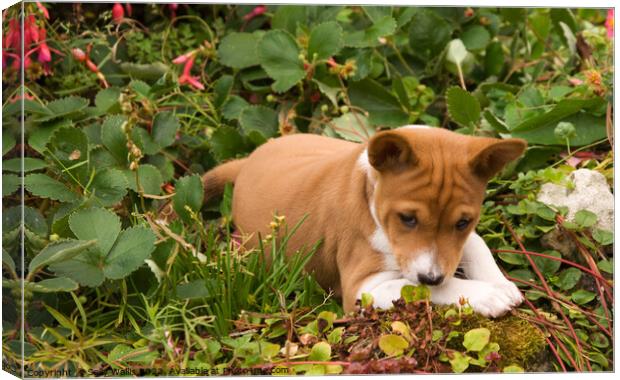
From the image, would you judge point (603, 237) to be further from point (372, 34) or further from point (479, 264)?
point (372, 34)

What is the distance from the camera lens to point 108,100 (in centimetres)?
673

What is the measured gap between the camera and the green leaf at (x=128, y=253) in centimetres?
479

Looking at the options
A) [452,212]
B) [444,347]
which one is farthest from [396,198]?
[444,347]

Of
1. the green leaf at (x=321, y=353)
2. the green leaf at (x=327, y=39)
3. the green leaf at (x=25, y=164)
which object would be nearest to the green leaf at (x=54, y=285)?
the green leaf at (x=25, y=164)

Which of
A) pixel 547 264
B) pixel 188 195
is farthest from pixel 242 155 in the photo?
pixel 547 264

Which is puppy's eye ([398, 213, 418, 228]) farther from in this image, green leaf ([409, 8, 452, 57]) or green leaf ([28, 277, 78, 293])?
green leaf ([409, 8, 452, 57])

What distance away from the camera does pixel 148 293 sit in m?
5.02

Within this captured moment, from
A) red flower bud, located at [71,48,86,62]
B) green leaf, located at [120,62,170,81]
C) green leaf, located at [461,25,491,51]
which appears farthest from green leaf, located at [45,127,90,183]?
green leaf, located at [461,25,491,51]

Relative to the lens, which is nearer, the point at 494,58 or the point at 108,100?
the point at 108,100

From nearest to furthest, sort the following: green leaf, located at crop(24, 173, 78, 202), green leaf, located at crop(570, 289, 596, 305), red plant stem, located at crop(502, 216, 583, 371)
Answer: red plant stem, located at crop(502, 216, 583, 371) → green leaf, located at crop(24, 173, 78, 202) → green leaf, located at crop(570, 289, 596, 305)

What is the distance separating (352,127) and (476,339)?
285 centimetres

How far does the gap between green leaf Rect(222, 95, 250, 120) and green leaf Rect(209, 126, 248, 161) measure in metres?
0.35

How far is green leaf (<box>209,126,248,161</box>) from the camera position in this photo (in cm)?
696

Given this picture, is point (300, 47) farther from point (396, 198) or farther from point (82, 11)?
point (396, 198)
